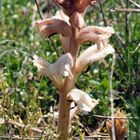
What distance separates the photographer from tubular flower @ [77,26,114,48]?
184cm

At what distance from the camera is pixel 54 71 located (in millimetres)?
1854

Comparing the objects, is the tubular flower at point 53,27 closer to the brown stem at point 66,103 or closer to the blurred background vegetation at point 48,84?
the brown stem at point 66,103

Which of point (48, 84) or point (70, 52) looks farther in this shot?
point (48, 84)

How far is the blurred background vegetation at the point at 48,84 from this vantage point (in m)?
2.21

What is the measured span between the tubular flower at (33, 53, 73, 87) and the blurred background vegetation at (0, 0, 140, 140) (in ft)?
0.17

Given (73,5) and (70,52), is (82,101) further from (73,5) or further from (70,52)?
(73,5)

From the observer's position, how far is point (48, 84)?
2.84m

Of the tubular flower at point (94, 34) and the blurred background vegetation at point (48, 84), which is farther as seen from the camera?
the blurred background vegetation at point (48, 84)

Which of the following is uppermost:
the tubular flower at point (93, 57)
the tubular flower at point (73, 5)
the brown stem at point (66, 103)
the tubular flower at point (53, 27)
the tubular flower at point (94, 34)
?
the tubular flower at point (73, 5)

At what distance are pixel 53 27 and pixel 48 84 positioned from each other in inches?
39.0


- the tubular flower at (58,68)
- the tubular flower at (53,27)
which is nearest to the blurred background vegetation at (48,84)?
the tubular flower at (58,68)

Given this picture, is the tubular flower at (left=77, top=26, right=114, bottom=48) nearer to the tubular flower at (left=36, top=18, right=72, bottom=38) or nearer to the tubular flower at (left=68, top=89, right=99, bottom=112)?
the tubular flower at (left=36, top=18, right=72, bottom=38)

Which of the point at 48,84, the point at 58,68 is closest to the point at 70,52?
the point at 58,68

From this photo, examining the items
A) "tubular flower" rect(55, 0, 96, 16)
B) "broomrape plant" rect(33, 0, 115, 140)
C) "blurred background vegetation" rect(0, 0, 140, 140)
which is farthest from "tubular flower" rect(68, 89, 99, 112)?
"tubular flower" rect(55, 0, 96, 16)
